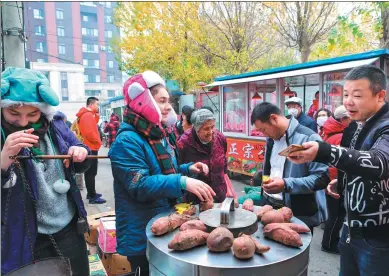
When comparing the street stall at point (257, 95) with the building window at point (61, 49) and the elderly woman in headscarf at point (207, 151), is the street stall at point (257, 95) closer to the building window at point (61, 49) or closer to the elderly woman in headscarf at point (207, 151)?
the elderly woman in headscarf at point (207, 151)

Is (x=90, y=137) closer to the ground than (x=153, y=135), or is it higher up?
closer to the ground

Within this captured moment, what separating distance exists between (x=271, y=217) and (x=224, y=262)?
0.48 meters

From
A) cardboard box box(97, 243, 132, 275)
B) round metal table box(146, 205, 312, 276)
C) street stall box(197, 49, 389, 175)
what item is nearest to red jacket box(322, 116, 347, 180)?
street stall box(197, 49, 389, 175)

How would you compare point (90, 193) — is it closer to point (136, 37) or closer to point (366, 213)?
point (366, 213)

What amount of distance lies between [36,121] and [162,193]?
839mm

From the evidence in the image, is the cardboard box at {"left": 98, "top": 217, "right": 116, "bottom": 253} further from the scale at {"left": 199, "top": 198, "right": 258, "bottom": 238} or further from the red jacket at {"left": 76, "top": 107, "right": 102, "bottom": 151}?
the red jacket at {"left": 76, "top": 107, "right": 102, "bottom": 151}

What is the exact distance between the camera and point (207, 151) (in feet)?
10.4

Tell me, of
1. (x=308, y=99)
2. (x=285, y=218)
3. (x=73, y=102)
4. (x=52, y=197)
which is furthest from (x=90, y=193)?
(x=73, y=102)

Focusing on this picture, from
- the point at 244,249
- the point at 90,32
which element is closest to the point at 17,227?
the point at 244,249

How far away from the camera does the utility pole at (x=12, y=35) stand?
3.72m

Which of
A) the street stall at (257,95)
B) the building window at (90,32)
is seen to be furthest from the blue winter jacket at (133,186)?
the building window at (90,32)

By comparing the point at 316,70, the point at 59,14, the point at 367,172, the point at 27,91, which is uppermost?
the point at 59,14

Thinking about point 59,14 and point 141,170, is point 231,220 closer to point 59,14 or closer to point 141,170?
point 141,170

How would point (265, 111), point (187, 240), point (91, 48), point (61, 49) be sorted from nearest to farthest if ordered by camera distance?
point (187, 240), point (265, 111), point (61, 49), point (91, 48)
